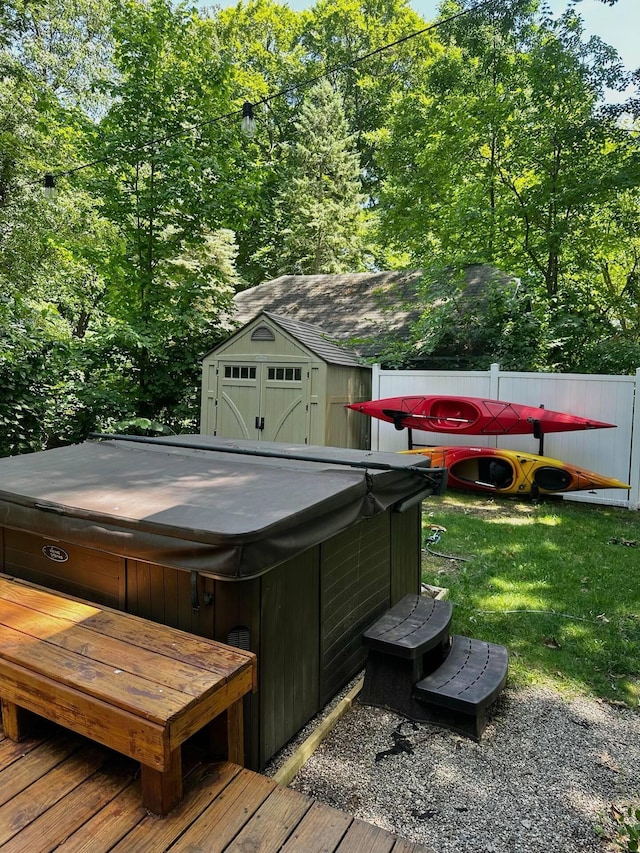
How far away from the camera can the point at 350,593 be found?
Answer: 2.80 m

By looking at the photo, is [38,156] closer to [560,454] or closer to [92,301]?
[92,301]

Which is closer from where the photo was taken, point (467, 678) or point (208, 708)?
point (208, 708)

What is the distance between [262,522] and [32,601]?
113 cm

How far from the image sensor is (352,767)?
2.25 meters

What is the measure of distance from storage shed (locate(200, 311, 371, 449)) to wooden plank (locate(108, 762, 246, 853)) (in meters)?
6.71

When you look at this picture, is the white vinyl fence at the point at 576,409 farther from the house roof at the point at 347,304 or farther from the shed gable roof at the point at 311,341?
the house roof at the point at 347,304

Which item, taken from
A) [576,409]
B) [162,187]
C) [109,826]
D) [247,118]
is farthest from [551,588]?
[162,187]

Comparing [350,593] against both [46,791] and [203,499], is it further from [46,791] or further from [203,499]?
[46,791]

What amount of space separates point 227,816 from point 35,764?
716 mm

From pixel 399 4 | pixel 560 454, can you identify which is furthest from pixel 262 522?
pixel 399 4

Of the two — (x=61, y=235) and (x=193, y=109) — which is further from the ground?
(x=193, y=109)

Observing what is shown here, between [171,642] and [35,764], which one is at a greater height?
[171,642]

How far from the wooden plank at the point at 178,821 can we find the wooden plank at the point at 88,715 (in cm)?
21

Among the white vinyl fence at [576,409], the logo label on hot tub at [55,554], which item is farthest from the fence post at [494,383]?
the logo label on hot tub at [55,554]
